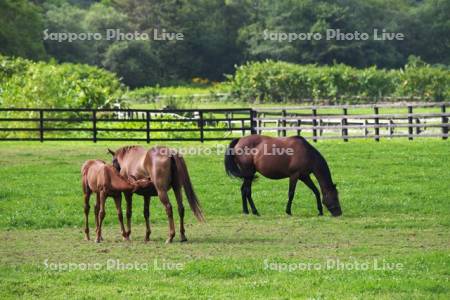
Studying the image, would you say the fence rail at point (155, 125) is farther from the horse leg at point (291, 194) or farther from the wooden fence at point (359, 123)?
the horse leg at point (291, 194)

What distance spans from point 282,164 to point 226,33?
8352 cm

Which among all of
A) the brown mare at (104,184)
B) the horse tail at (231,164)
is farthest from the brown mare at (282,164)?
the brown mare at (104,184)

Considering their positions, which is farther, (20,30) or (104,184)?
(20,30)

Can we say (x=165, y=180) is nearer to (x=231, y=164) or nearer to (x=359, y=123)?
(x=231, y=164)

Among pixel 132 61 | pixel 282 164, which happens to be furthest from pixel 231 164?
pixel 132 61

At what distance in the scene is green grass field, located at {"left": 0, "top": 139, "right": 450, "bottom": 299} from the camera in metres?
12.9

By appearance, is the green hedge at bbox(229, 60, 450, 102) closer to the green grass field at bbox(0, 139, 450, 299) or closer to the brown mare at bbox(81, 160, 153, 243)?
the green grass field at bbox(0, 139, 450, 299)

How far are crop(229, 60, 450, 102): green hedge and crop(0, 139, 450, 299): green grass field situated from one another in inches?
1632

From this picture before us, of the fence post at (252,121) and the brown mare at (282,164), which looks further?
the fence post at (252,121)

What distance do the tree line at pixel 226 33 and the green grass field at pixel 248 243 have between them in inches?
2407

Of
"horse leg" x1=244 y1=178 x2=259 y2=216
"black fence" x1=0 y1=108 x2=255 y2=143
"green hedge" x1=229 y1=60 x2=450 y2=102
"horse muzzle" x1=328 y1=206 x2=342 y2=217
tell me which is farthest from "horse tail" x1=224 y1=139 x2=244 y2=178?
"green hedge" x1=229 y1=60 x2=450 y2=102

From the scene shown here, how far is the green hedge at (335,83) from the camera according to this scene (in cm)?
6856

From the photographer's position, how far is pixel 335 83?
2756 inches

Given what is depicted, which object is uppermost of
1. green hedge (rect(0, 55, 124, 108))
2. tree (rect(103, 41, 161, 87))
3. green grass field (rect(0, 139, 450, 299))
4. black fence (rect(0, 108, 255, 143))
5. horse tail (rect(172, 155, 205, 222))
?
tree (rect(103, 41, 161, 87))
